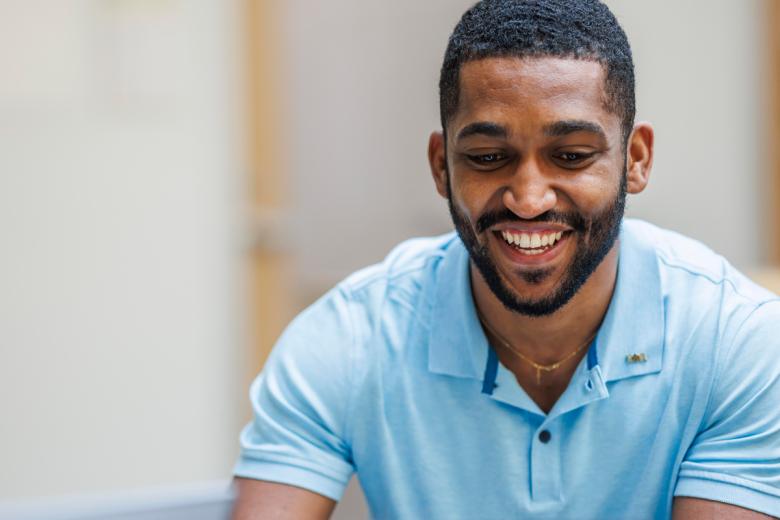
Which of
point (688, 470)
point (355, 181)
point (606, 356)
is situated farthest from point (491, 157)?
point (355, 181)

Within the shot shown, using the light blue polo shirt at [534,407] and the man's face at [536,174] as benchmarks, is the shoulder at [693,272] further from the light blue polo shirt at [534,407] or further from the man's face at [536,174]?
the man's face at [536,174]

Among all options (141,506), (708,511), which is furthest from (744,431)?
(141,506)

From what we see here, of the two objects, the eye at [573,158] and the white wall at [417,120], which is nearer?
the eye at [573,158]

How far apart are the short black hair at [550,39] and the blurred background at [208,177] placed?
4.38 ft

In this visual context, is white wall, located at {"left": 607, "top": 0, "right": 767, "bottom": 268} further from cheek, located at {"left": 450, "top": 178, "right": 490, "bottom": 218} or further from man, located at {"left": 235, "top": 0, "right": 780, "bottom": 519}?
cheek, located at {"left": 450, "top": 178, "right": 490, "bottom": 218}

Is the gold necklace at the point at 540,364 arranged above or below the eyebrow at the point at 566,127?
below

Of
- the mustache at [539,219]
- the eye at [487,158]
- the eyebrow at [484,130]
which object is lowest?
the mustache at [539,219]

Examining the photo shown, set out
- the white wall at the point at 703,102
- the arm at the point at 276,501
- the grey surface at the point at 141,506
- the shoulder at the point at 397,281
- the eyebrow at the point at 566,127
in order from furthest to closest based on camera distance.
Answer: the white wall at the point at 703,102 < the shoulder at the point at 397,281 < the arm at the point at 276,501 < the eyebrow at the point at 566,127 < the grey surface at the point at 141,506

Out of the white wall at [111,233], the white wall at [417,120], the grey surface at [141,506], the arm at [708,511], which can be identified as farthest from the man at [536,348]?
the white wall at [111,233]

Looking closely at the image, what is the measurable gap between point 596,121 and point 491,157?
0.40ft

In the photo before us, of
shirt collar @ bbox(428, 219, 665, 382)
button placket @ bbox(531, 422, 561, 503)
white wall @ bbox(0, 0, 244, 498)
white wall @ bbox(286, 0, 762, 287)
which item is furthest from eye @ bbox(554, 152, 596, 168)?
white wall @ bbox(0, 0, 244, 498)

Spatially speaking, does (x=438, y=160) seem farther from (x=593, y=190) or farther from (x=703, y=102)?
(x=703, y=102)

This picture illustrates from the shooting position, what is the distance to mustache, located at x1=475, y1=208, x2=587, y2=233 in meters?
1.25

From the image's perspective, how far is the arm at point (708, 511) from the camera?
4.05ft
